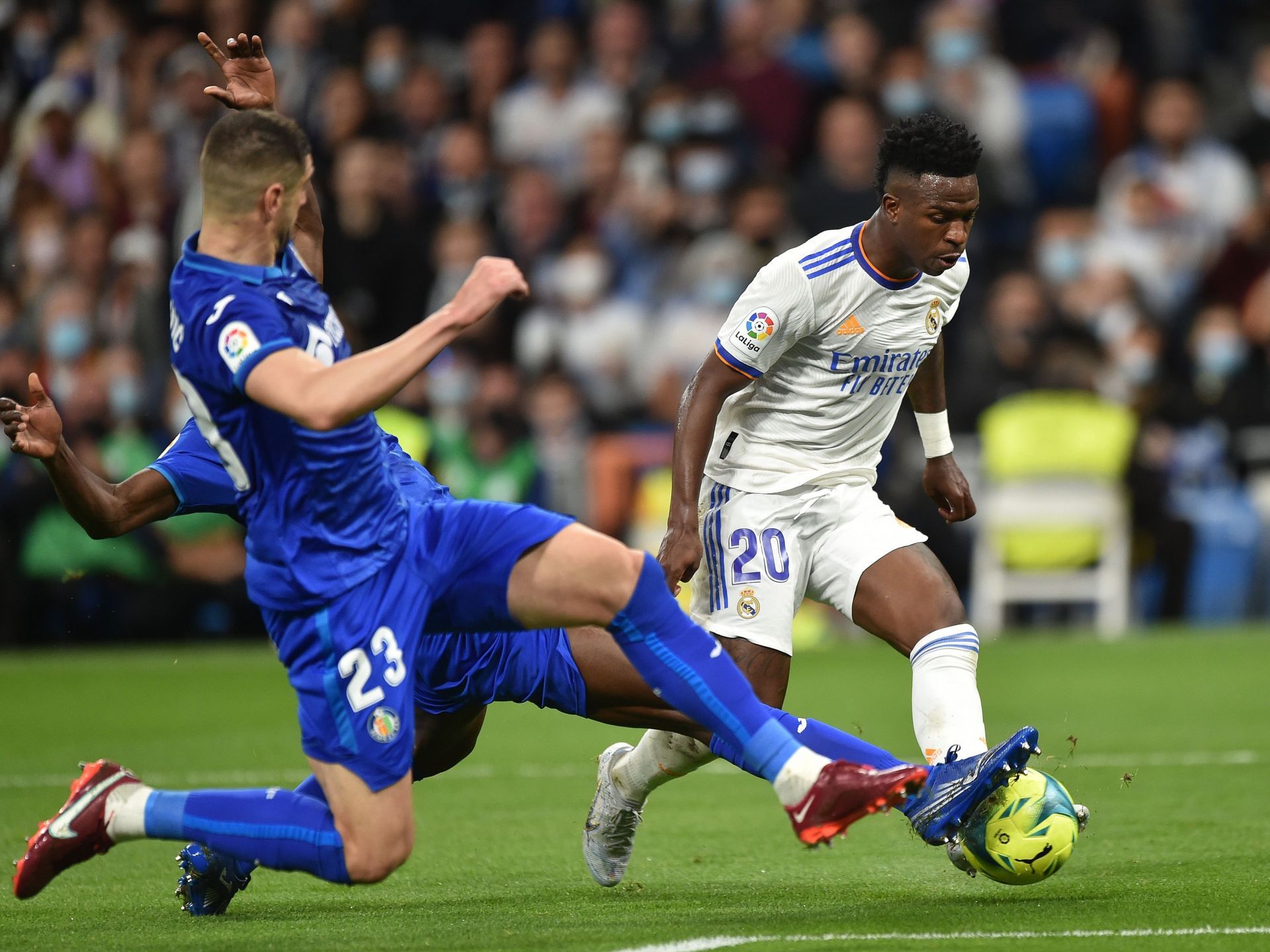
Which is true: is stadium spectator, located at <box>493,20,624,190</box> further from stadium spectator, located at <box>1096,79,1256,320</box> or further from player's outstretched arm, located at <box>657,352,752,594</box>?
player's outstretched arm, located at <box>657,352,752,594</box>

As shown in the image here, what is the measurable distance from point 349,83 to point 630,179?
2495 millimetres

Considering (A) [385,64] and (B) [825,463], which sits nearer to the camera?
(B) [825,463]

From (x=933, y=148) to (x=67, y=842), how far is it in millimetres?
3180

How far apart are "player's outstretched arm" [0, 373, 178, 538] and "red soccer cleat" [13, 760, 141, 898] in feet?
3.16

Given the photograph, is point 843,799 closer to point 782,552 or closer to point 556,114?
point 782,552

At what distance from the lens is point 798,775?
4746mm

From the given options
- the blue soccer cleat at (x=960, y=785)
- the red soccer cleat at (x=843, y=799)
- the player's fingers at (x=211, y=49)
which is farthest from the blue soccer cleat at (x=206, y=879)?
the player's fingers at (x=211, y=49)

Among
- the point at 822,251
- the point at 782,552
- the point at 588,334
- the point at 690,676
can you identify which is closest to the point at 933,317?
the point at 822,251

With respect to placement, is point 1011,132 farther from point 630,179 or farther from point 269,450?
point 269,450

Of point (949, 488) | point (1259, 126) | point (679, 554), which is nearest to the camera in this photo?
point (679, 554)

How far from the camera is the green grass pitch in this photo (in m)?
4.98

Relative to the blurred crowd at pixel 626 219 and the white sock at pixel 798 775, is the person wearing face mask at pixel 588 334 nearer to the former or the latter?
the blurred crowd at pixel 626 219

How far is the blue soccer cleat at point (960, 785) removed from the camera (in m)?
5.04

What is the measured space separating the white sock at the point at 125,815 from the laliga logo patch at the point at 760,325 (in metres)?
2.26
